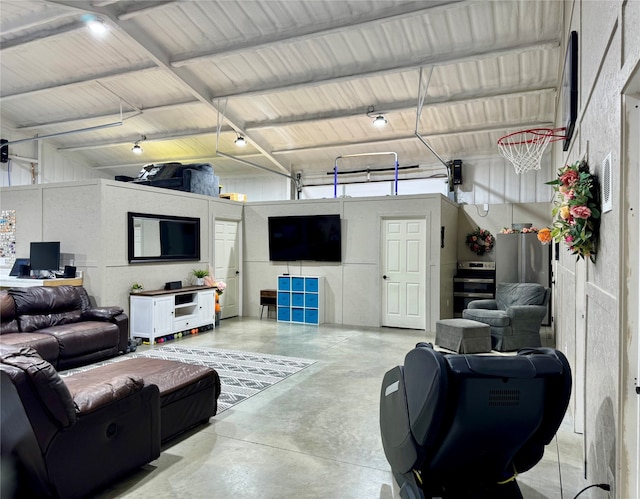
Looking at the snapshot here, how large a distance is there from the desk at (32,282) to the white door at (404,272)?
194 inches

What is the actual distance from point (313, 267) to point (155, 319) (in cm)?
317

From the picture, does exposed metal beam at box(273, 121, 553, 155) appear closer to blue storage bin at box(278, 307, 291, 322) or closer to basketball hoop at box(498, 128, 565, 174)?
basketball hoop at box(498, 128, 565, 174)

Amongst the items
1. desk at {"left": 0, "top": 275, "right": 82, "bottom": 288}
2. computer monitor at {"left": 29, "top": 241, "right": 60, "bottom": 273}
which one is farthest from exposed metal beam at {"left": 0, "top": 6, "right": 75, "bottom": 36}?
desk at {"left": 0, "top": 275, "right": 82, "bottom": 288}

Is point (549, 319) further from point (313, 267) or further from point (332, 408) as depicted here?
point (332, 408)

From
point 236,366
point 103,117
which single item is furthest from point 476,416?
point 103,117

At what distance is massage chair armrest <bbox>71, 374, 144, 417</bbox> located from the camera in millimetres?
2240

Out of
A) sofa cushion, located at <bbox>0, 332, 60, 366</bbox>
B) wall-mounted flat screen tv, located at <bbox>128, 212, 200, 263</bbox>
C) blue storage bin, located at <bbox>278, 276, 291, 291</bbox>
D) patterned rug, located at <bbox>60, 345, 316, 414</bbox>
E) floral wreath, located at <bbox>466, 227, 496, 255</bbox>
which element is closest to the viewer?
patterned rug, located at <bbox>60, 345, 316, 414</bbox>

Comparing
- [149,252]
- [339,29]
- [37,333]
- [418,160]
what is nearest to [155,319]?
[149,252]

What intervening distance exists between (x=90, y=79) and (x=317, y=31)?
467cm

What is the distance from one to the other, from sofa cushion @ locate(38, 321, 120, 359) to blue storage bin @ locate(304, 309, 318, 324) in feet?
11.4

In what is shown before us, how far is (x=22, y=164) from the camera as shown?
10.7 metres

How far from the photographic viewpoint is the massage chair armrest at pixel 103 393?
224cm

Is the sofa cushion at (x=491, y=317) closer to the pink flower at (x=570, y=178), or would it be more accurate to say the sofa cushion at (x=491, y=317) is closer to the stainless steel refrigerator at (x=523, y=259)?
the stainless steel refrigerator at (x=523, y=259)

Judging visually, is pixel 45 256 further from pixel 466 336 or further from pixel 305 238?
pixel 466 336
